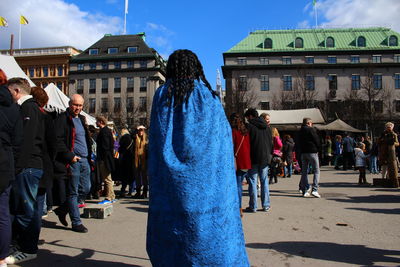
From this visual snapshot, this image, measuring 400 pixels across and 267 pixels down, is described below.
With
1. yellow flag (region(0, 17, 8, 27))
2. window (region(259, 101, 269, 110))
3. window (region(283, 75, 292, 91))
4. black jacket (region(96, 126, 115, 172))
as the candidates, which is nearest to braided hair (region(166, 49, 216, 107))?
black jacket (region(96, 126, 115, 172))

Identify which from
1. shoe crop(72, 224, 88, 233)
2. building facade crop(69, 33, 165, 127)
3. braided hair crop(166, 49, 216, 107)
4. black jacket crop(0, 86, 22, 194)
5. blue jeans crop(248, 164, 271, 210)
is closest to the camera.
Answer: braided hair crop(166, 49, 216, 107)

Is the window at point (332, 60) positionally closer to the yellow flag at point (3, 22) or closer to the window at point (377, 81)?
the window at point (377, 81)

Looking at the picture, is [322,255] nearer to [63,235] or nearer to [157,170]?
[157,170]

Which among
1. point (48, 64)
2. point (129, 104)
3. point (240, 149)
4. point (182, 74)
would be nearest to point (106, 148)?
point (240, 149)

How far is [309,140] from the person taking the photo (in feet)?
27.1

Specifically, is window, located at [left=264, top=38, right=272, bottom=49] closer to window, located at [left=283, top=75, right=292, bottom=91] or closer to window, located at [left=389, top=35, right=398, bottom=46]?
window, located at [left=283, top=75, right=292, bottom=91]

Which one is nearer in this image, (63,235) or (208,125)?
(208,125)

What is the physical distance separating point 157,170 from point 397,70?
64340 millimetres

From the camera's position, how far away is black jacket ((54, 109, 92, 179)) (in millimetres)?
4672

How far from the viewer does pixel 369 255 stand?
13.0ft

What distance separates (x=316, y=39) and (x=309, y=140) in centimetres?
5738

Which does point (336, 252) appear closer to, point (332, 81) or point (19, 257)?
point (19, 257)

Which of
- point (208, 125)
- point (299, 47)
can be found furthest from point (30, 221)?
point (299, 47)

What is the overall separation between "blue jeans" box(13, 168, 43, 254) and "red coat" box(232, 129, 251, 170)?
11.1ft
